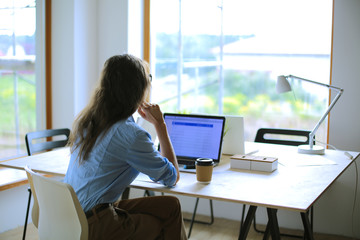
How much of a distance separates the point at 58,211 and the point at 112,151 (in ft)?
1.12

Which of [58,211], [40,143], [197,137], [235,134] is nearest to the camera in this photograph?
[58,211]

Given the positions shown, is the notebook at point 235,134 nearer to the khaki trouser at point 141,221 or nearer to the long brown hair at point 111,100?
the khaki trouser at point 141,221

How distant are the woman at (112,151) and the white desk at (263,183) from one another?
192 mm

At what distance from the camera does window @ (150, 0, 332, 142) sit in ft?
12.5

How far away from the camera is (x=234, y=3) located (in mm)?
4012

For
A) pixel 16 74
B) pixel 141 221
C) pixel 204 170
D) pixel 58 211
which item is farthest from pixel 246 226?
pixel 16 74

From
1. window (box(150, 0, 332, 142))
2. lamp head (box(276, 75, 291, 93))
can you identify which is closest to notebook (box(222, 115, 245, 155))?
lamp head (box(276, 75, 291, 93))

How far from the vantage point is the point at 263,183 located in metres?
2.29

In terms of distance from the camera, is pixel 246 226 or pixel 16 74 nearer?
pixel 246 226

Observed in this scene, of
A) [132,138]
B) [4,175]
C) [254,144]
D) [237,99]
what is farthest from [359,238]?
[4,175]

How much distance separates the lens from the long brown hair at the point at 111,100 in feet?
6.68

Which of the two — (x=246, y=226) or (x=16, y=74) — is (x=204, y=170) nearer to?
(x=246, y=226)

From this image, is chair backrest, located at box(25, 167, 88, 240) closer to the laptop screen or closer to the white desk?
the white desk

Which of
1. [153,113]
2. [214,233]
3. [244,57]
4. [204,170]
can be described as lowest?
[214,233]
